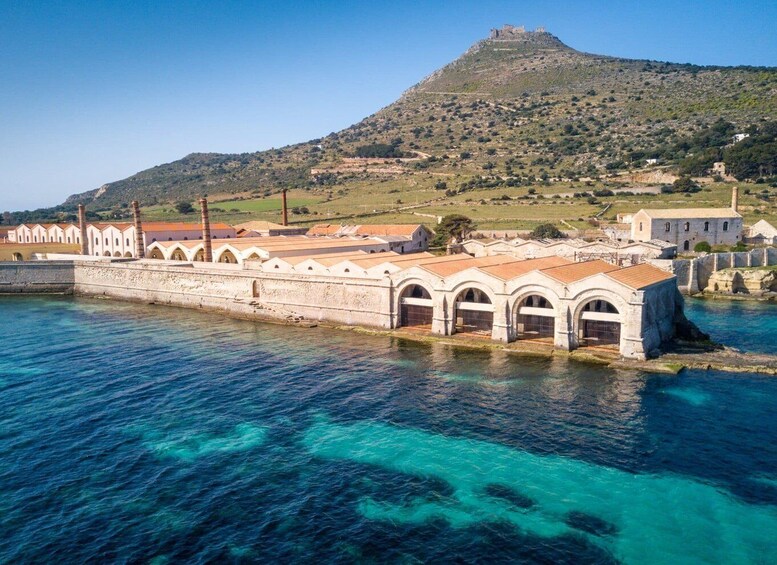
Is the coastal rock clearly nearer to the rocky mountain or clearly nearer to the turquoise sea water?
the turquoise sea water

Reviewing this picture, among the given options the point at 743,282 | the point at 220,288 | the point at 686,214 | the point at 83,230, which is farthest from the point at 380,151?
the point at 743,282

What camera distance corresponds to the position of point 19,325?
4947 cm

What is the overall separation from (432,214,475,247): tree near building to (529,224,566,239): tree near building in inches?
332

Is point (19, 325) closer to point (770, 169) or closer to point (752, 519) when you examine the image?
point (752, 519)

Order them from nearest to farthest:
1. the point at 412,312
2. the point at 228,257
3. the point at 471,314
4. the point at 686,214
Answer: the point at 471,314, the point at 412,312, the point at 228,257, the point at 686,214

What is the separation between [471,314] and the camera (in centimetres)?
4344

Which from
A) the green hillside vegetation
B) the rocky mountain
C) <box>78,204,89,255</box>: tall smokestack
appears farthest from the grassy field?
<box>78,204,89,255</box>: tall smokestack

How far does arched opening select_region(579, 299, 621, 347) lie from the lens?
37.9m

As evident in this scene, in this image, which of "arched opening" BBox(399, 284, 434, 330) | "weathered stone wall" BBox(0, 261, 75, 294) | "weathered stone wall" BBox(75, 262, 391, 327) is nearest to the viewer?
"arched opening" BBox(399, 284, 434, 330)

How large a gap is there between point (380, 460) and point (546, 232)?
195 feet

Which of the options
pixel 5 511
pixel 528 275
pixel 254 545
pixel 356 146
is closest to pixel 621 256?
pixel 528 275

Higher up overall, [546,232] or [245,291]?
[546,232]

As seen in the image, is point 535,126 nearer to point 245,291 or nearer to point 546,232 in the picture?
point 546,232

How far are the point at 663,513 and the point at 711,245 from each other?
60169 millimetres
